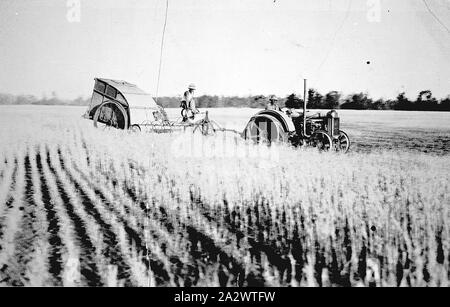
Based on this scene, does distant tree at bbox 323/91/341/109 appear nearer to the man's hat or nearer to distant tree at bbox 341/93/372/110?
distant tree at bbox 341/93/372/110

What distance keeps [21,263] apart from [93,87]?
1.35m

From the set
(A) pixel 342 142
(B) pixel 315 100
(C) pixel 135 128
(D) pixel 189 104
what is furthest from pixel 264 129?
(C) pixel 135 128

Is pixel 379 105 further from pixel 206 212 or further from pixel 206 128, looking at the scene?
pixel 206 212

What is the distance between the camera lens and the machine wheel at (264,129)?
2842mm

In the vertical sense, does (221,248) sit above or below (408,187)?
below

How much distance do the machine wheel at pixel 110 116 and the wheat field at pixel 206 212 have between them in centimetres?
15

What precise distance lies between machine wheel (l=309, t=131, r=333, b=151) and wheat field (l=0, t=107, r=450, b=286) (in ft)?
0.51

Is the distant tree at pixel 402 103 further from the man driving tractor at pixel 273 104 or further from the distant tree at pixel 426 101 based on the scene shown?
the man driving tractor at pixel 273 104

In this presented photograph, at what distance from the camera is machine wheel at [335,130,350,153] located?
3020 millimetres

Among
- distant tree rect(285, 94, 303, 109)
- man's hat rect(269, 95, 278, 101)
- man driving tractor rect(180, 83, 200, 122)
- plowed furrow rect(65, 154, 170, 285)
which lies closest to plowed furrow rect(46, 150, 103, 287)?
plowed furrow rect(65, 154, 170, 285)

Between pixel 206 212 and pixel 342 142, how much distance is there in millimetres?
1615

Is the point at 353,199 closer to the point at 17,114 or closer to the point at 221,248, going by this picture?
the point at 221,248

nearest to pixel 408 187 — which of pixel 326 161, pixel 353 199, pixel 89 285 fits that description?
pixel 353 199
